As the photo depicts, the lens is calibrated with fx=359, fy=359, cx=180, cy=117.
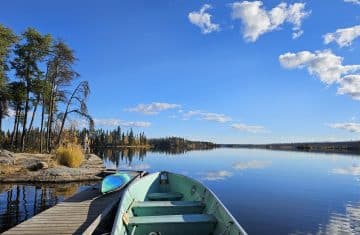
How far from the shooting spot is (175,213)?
884 centimetres

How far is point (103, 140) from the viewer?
12375 cm

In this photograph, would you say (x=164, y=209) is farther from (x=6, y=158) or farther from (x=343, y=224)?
Result: (x=6, y=158)

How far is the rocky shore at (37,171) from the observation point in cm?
1986

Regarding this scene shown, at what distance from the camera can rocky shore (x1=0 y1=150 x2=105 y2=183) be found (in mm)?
19859

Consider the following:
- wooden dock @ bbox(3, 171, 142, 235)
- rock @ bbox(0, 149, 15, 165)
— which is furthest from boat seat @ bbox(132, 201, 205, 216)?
rock @ bbox(0, 149, 15, 165)

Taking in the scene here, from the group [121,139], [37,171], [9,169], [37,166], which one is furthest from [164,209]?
[121,139]

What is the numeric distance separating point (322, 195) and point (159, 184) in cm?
967

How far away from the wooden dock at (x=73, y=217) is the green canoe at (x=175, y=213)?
1.08 meters

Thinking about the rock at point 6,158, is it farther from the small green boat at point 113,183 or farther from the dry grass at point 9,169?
the small green boat at point 113,183

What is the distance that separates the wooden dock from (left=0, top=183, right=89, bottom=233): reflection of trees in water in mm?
1116

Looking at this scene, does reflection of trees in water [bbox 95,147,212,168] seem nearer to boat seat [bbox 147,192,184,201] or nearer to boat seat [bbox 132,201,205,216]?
boat seat [bbox 147,192,184,201]

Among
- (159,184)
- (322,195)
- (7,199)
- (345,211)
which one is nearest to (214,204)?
(159,184)

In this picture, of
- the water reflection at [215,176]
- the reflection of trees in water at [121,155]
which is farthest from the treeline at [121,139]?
the water reflection at [215,176]

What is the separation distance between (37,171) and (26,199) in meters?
6.65
